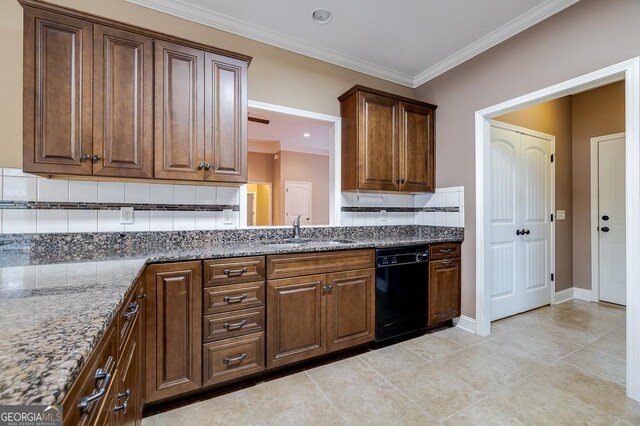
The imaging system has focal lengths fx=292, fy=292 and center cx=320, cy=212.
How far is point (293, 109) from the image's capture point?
9.12 ft

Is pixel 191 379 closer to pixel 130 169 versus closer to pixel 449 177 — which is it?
pixel 130 169

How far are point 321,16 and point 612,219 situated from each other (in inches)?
166

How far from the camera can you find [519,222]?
341cm

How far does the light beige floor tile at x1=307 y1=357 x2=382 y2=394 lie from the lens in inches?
79.1

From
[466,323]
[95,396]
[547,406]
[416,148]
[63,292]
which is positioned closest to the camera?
[95,396]

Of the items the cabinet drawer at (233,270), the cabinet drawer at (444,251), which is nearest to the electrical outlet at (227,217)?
the cabinet drawer at (233,270)

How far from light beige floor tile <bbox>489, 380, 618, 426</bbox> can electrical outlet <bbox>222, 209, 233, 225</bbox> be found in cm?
225

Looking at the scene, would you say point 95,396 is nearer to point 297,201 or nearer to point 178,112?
point 178,112

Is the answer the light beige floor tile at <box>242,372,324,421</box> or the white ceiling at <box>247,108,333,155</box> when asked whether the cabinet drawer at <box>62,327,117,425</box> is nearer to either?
the light beige floor tile at <box>242,372,324,421</box>

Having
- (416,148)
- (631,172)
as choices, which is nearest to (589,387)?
(631,172)

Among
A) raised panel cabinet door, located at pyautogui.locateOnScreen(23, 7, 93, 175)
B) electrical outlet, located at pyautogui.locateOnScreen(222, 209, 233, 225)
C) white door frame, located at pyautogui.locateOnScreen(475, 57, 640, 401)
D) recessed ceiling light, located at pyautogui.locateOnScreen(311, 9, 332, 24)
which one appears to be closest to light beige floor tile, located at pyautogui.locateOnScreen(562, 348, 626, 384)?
white door frame, located at pyautogui.locateOnScreen(475, 57, 640, 401)

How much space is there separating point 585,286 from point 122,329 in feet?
16.8

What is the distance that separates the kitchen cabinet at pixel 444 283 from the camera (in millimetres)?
2799

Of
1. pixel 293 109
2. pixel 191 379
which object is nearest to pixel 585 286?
pixel 293 109
